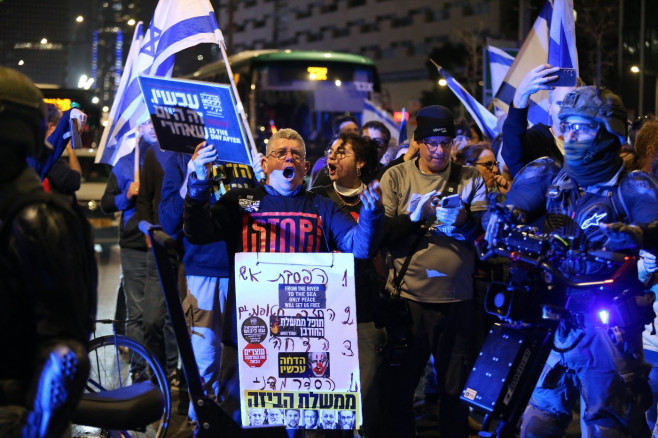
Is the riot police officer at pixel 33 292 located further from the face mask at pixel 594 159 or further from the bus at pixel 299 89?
the bus at pixel 299 89

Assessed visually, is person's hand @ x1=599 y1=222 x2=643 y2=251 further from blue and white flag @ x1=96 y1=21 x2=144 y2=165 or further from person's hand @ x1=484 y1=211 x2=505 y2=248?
blue and white flag @ x1=96 y1=21 x2=144 y2=165

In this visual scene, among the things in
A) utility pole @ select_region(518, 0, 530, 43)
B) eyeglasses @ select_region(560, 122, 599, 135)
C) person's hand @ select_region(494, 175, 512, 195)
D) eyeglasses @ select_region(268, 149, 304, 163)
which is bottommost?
person's hand @ select_region(494, 175, 512, 195)

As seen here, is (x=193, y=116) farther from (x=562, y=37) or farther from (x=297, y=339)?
(x=562, y=37)

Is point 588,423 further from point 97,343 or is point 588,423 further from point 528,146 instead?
point 97,343

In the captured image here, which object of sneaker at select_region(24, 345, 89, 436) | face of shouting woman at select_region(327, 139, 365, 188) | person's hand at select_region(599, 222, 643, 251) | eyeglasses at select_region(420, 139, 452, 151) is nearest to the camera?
sneaker at select_region(24, 345, 89, 436)

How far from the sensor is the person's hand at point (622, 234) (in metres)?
3.75

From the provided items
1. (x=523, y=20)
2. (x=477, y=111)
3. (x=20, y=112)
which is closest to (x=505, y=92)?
(x=477, y=111)

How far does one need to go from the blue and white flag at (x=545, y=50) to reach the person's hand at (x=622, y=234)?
155 inches

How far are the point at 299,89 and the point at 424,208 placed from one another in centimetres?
1561

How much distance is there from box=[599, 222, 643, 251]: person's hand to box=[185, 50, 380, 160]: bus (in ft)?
53.4

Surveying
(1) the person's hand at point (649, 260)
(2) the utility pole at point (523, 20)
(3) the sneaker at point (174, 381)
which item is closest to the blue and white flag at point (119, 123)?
(3) the sneaker at point (174, 381)

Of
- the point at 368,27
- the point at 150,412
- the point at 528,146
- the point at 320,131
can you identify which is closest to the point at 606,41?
the point at 320,131

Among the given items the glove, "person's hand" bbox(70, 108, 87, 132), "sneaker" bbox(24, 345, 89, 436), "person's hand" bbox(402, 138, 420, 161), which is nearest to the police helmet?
the glove

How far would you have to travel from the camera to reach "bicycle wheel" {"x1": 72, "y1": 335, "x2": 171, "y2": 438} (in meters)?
5.48
